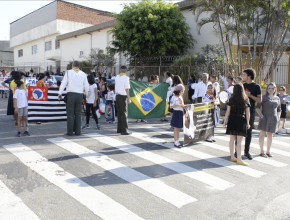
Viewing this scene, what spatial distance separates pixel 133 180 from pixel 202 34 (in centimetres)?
1796

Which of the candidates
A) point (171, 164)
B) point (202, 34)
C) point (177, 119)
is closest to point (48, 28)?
point (202, 34)

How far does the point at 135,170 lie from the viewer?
19.2ft

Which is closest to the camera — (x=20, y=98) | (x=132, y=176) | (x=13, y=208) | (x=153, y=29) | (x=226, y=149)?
(x=13, y=208)

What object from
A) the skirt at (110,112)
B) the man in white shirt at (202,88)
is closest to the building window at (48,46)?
the skirt at (110,112)

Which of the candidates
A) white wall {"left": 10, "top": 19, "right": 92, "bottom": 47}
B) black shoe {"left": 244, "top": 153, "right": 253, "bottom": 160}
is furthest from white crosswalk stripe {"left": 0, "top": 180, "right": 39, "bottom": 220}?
white wall {"left": 10, "top": 19, "right": 92, "bottom": 47}

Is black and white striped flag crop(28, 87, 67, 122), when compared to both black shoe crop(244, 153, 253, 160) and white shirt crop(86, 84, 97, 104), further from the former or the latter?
black shoe crop(244, 153, 253, 160)

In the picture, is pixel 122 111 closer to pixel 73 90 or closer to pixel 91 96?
pixel 91 96

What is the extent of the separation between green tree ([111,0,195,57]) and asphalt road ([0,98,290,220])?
Answer: 44.5 ft

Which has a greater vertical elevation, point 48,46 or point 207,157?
point 48,46

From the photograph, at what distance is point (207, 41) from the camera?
21.1 meters

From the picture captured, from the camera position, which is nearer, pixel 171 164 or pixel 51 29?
pixel 171 164

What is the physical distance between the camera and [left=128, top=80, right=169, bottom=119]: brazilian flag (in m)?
11.1

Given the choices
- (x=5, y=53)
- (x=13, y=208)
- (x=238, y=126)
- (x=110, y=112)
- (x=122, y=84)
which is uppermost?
(x=5, y=53)

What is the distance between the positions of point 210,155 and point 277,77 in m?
11.9
